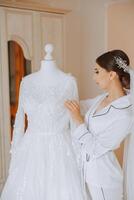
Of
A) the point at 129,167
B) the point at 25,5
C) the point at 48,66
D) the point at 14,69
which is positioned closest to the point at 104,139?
the point at 129,167

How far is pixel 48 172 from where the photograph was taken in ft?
5.73

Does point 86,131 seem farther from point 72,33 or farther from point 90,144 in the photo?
point 72,33

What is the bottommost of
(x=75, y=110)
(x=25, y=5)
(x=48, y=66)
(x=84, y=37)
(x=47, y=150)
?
(x=47, y=150)

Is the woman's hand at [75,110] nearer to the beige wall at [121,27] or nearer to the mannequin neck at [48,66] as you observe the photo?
the mannequin neck at [48,66]

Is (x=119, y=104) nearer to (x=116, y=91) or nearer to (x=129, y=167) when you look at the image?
(x=116, y=91)

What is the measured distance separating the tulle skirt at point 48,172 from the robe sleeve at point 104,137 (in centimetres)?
26

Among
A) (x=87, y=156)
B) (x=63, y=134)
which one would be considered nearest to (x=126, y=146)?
(x=87, y=156)

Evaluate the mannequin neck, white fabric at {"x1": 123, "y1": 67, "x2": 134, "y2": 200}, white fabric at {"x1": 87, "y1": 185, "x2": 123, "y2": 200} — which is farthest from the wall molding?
white fabric at {"x1": 87, "y1": 185, "x2": 123, "y2": 200}

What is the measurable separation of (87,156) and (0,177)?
98 centimetres

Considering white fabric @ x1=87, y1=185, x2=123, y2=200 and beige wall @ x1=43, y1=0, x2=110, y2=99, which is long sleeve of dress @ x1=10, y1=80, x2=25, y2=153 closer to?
white fabric @ x1=87, y1=185, x2=123, y2=200

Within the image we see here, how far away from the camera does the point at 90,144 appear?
4.96 feet

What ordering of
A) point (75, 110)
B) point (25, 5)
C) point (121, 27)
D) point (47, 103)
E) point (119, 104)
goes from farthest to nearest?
point (121, 27), point (25, 5), point (47, 103), point (75, 110), point (119, 104)

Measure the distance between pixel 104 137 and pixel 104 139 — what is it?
0.03 ft

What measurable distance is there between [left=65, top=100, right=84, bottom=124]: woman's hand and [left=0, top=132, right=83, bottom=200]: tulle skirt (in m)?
0.22
